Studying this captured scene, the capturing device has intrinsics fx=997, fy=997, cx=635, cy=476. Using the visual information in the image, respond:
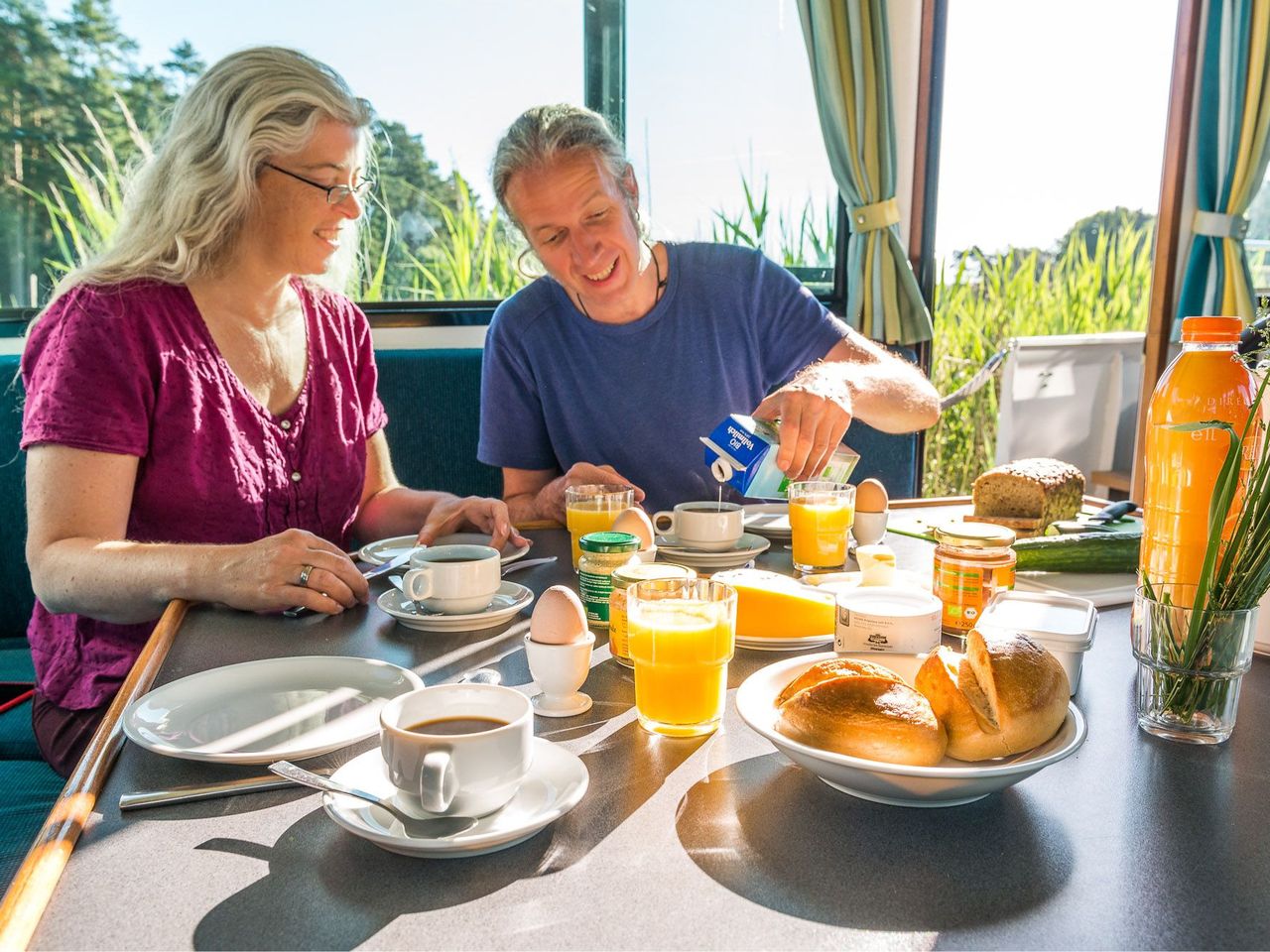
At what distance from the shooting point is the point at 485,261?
3100mm

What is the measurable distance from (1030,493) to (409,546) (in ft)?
3.26

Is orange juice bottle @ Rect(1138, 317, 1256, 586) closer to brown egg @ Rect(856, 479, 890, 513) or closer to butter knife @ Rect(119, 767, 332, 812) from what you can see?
brown egg @ Rect(856, 479, 890, 513)

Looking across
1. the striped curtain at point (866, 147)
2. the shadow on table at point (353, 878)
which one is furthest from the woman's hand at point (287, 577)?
the striped curtain at point (866, 147)

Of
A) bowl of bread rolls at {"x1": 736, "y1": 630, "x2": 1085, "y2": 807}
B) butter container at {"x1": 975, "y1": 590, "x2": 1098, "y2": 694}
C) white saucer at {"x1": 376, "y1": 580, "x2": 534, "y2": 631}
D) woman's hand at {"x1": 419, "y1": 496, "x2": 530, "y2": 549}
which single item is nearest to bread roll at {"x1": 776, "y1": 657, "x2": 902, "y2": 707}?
bowl of bread rolls at {"x1": 736, "y1": 630, "x2": 1085, "y2": 807}

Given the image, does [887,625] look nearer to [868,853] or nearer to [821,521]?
[868,853]

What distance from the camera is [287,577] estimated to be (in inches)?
47.6

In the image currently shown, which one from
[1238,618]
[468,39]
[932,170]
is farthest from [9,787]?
[932,170]

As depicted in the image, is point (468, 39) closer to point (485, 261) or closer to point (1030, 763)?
point (485, 261)

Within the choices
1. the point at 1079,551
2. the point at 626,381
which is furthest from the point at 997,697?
the point at 626,381

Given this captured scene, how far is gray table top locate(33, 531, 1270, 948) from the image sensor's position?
572 millimetres

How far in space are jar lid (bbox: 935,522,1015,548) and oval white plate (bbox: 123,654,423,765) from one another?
627 millimetres

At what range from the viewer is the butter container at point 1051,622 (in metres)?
0.90

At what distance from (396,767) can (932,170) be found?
11.9ft

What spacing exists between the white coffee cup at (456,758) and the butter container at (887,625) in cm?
37
